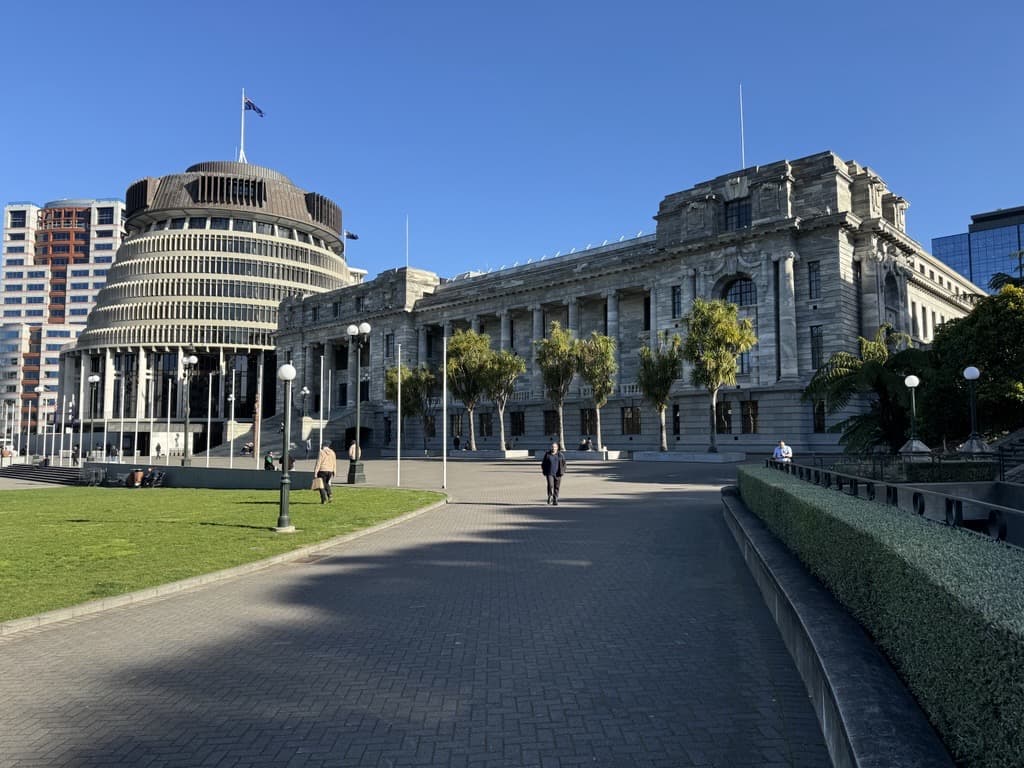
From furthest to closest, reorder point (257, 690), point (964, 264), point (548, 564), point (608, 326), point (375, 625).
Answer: point (964, 264) → point (608, 326) → point (548, 564) → point (375, 625) → point (257, 690)

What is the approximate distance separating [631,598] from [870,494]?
11.8ft

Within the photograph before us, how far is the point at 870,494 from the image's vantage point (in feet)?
31.1

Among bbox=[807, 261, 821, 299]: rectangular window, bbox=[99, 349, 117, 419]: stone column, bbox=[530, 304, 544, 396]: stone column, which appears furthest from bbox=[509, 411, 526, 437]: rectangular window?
bbox=[99, 349, 117, 419]: stone column

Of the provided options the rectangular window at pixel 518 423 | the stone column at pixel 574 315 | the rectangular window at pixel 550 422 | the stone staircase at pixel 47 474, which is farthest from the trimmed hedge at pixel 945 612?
the rectangular window at pixel 518 423

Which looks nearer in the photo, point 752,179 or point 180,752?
point 180,752

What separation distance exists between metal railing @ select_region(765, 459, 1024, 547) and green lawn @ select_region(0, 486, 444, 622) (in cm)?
944

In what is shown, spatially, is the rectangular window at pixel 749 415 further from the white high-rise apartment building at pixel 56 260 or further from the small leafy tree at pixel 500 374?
the white high-rise apartment building at pixel 56 260

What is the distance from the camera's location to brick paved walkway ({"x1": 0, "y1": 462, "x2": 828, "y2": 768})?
16.0 ft

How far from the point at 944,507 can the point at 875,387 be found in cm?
2788

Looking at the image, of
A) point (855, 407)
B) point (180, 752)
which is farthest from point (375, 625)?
point (855, 407)

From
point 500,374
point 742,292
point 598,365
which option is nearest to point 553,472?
point 598,365

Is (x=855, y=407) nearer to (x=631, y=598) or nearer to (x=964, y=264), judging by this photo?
(x=631, y=598)

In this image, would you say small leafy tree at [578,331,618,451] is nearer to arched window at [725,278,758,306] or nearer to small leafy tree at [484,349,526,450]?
small leafy tree at [484,349,526,450]

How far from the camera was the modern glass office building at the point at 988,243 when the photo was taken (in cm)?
14612
